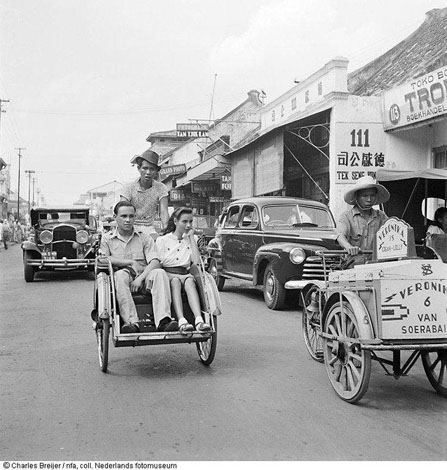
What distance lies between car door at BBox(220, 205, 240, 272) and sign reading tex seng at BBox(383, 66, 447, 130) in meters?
4.43

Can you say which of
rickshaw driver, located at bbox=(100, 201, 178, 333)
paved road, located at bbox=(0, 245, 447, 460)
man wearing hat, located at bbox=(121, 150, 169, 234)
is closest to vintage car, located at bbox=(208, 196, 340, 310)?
paved road, located at bbox=(0, 245, 447, 460)

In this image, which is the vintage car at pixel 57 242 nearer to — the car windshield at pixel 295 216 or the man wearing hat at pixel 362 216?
the car windshield at pixel 295 216

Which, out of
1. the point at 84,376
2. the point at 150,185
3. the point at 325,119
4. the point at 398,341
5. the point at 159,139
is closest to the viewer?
Result: the point at 398,341

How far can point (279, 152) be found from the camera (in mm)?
16859

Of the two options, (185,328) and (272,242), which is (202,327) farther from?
(272,242)

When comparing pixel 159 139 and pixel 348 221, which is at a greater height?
pixel 159 139

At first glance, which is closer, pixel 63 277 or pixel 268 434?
pixel 268 434

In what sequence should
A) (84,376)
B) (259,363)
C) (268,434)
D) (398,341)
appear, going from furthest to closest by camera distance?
(259,363) < (84,376) < (398,341) < (268,434)

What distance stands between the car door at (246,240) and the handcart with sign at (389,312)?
5.53m

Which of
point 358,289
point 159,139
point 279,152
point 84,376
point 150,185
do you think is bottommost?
point 84,376

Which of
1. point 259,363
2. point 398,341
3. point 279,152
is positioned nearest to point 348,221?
point 259,363

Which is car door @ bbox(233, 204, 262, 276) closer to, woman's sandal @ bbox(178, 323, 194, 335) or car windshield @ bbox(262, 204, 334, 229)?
car windshield @ bbox(262, 204, 334, 229)

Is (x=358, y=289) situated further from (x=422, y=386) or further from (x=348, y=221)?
(x=348, y=221)

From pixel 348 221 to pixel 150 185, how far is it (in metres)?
2.20
